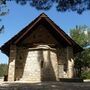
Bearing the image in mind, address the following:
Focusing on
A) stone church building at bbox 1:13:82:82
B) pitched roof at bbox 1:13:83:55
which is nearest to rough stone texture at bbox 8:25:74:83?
stone church building at bbox 1:13:82:82

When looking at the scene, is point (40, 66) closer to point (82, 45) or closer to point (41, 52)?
point (41, 52)

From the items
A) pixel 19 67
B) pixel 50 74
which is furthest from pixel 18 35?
pixel 50 74

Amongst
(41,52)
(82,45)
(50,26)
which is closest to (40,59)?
(41,52)

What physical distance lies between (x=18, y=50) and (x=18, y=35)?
1.82 meters

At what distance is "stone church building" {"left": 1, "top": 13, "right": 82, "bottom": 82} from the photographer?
100 feet

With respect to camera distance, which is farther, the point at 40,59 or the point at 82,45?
the point at 82,45

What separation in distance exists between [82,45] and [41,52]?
111ft

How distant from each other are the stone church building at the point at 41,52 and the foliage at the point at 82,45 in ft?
89.6

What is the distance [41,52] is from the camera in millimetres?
30531

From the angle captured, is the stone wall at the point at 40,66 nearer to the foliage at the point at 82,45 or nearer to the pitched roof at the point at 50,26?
the pitched roof at the point at 50,26

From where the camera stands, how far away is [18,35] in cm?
3177

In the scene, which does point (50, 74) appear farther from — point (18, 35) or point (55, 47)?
point (18, 35)

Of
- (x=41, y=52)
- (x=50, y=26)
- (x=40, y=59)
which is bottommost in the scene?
(x=40, y=59)

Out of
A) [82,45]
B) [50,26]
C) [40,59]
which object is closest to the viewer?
[40,59]
